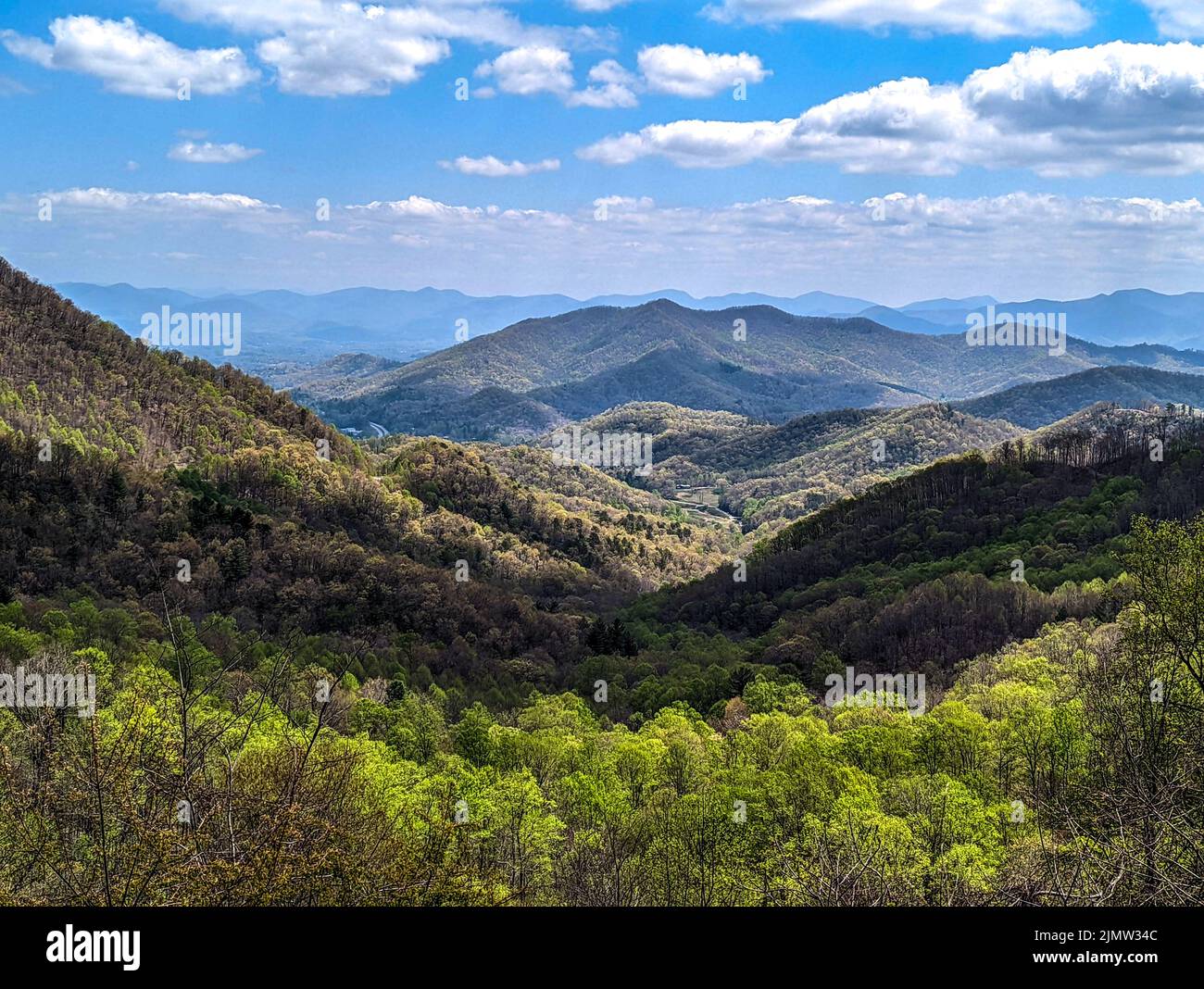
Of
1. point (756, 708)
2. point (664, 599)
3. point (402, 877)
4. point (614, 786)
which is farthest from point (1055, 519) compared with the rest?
point (402, 877)

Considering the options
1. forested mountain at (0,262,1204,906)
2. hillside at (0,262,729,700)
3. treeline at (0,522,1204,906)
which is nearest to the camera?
treeline at (0,522,1204,906)

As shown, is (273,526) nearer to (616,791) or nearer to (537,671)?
(537,671)

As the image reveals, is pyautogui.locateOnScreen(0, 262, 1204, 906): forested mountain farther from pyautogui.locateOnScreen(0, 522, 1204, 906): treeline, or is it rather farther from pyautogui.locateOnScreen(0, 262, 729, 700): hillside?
pyautogui.locateOnScreen(0, 262, 729, 700): hillside

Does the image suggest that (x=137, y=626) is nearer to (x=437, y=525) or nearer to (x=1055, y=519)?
(x=437, y=525)

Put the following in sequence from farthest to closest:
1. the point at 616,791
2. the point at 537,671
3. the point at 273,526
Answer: the point at 273,526 → the point at 537,671 → the point at 616,791

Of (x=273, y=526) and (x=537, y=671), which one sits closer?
(x=537, y=671)

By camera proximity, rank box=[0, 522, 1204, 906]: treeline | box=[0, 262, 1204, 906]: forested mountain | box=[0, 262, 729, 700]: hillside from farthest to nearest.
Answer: box=[0, 262, 729, 700]: hillside < box=[0, 262, 1204, 906]: forested mountain < box=[0, 522, 1204, 906]: treeline

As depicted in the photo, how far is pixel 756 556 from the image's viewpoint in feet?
477

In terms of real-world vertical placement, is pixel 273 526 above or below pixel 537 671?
above

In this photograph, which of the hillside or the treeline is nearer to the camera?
the treeline

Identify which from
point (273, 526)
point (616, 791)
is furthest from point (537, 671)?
point (616, 791)

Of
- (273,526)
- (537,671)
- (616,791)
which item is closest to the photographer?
(616,791)

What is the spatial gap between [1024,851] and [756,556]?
11990 cm

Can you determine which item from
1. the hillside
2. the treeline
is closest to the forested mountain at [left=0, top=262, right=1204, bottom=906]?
the treeline
